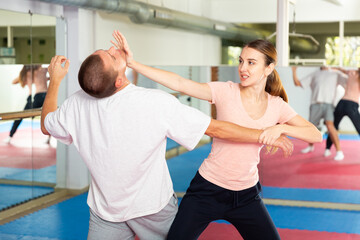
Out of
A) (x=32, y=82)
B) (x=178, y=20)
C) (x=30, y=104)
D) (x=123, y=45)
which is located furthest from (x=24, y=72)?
(x=123, y=45)

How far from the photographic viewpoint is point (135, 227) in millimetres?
2201

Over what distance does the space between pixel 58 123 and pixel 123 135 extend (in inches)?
12.0

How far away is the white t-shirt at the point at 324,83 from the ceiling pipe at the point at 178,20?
92.5 inches

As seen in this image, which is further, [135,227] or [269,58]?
[269,58]

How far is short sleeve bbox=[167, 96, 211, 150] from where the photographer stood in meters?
2.07

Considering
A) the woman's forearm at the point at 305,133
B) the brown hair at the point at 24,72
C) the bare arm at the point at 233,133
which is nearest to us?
the bare arm at the point at 233,133

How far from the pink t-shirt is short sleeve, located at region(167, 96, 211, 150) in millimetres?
510

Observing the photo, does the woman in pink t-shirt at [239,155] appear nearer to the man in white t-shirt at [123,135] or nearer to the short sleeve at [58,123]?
the man in white t-shirt at [123,135]

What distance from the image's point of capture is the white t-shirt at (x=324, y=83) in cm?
533

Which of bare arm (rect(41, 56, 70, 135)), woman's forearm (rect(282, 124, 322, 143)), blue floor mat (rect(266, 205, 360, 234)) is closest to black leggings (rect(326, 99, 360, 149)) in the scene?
blue floor mat (rect(266, 205, 360, 234))

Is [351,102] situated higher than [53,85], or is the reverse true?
[53,85]

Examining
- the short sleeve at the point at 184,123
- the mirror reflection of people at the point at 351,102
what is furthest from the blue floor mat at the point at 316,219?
the short sleeve at the point at 184,123

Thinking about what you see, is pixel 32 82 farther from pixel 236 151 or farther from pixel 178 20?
pixel 236 151

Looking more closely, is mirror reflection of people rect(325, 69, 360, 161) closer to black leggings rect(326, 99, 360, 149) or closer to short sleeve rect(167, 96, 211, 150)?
black leggings rect(326, 99, 360, 149)
